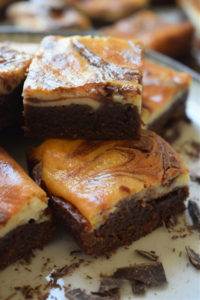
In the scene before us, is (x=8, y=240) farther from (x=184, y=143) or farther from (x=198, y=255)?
(x=184, y=143)

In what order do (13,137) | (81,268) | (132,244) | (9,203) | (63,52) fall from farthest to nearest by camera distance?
(13,137), (63,52), (132,244), (81,268), (9,203)

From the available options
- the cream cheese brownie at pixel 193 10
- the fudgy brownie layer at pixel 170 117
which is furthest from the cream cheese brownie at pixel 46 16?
the fudgy brownie layer at pixel 170 117

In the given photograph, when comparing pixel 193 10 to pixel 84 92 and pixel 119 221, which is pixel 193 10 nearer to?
pixel 84 92

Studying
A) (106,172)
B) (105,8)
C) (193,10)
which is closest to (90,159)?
(106,172)

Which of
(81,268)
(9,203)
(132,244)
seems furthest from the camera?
(132,244)

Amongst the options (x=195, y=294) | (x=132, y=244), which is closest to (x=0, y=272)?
(x=132, y=244)

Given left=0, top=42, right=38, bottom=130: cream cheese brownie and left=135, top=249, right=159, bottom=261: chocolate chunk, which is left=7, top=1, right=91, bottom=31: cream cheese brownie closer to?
left=0, top=42, right=38, bottom=130: cream cheese brownie

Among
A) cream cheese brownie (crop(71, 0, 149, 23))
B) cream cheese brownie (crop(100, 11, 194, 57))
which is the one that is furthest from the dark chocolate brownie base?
cream cheese brownie (crop(71, 0, 149, 23))
